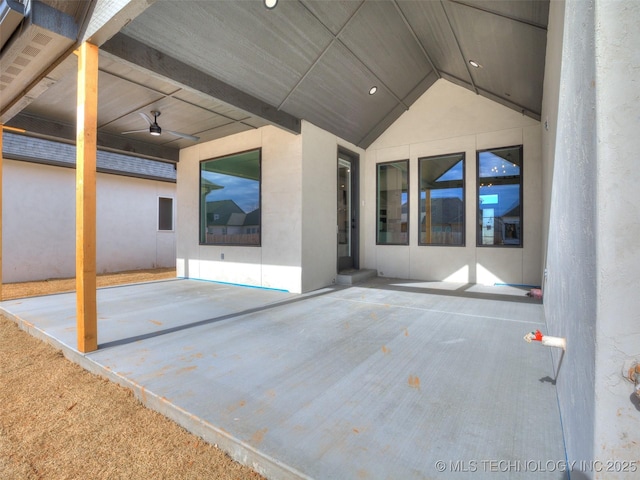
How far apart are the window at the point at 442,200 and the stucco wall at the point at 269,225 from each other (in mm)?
2807

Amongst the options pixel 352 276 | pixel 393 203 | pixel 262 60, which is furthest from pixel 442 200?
pixel 262 60

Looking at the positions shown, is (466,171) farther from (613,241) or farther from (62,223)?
(62,223)

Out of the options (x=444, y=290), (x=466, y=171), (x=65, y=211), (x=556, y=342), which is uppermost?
(x=466, y=171)

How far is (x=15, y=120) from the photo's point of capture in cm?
502

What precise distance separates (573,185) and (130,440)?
2.51 meters

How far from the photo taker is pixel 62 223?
7.71 meters

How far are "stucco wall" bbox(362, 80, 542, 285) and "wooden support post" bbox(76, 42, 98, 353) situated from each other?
5.31m

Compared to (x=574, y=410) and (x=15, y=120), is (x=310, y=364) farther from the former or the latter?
(x=15, y=120)

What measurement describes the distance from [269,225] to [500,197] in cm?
440

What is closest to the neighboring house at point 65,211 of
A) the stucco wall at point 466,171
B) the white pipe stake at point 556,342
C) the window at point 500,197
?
the stucco wall at point 466,171

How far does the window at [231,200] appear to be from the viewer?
598 cm

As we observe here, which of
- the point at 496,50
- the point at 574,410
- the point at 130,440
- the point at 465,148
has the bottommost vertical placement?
the point at 130,440

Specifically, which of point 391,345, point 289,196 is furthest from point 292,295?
point 391,345

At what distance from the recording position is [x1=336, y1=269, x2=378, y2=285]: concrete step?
5908 millimetres
